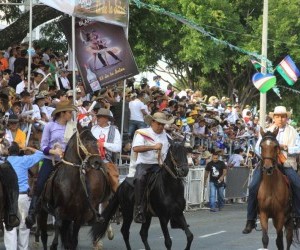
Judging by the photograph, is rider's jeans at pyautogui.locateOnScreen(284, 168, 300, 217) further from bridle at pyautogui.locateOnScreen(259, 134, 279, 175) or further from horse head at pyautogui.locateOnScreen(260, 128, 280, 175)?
horse head at pyautogui.locateOnScreen(260, 128, 280, 175)

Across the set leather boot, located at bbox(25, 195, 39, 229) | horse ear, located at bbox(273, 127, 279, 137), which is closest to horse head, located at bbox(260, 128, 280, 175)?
horse ear, located at bbox(273, 127, 279, 137)

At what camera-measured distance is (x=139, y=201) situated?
54.4 ft

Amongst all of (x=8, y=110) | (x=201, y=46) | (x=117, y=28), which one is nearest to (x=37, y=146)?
(x=8, y=110)

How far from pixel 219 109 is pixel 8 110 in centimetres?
1960

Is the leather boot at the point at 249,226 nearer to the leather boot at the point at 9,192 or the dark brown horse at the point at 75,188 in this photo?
the dark brown horse at the point at 75,188

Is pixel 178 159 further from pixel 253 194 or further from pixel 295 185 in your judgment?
pixel 295 185

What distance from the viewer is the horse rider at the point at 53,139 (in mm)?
15898

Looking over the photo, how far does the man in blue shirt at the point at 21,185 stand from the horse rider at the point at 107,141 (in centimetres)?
124

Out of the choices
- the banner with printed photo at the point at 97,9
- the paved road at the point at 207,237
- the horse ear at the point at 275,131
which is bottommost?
the paved road at the point at 207,237

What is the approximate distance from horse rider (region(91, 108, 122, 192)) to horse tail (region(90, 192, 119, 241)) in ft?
0.79

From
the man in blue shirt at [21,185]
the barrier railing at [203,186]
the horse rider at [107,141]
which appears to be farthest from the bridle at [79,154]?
the barrier railing at [203,186]

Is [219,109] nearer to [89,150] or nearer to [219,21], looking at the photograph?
[219,21]

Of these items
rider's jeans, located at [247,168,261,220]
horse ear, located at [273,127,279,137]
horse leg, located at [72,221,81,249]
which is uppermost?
horse ear, located at [273,127,279,137]

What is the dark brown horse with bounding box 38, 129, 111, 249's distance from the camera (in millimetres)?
15305
